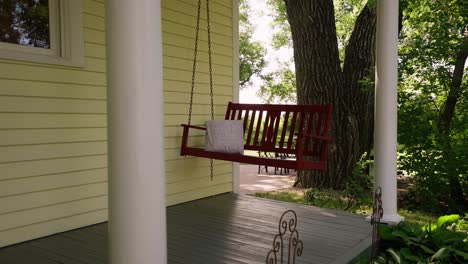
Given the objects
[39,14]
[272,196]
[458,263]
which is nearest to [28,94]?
[39,14]

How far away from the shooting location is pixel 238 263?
2533 mm

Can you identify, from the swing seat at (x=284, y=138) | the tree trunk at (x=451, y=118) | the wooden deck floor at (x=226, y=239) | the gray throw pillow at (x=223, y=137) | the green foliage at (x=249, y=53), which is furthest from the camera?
the green foliage at (x=249, y=53)

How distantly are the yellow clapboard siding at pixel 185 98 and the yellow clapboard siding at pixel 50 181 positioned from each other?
39.9 inches

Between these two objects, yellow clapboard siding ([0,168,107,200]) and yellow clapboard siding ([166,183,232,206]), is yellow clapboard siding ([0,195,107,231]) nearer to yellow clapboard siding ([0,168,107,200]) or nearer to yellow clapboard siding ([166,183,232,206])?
yellow clapboard siding ([0,168,107,200])

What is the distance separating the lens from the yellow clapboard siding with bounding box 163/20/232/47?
4.13 meters

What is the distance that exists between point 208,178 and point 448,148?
12.7 ft

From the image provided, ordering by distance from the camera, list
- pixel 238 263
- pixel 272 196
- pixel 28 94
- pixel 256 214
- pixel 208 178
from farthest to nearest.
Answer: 1. pixel 272 196
2. pixel 208 178
3. pixel 256 214
4. pixel 28 94
5. pixel 238 263

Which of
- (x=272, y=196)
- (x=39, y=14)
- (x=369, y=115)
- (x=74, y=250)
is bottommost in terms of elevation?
(x=272, y=196)

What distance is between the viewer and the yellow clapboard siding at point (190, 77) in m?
4.14

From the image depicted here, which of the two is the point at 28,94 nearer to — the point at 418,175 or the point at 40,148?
the point at 40,148

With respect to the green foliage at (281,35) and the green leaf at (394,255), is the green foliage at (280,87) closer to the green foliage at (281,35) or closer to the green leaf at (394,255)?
the green foliage at (281,35)

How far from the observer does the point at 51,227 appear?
3162 mm

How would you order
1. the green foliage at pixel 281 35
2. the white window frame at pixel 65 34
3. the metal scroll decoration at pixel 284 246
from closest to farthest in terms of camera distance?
the metal scroll decoration at pixel 284 246 → the white window frame at pixel 65 34 → the green foliage at pixel 281 35

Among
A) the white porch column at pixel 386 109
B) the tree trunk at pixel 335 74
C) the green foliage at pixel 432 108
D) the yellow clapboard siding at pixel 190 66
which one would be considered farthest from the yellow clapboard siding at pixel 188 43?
the green foliage at pixel 432 108
